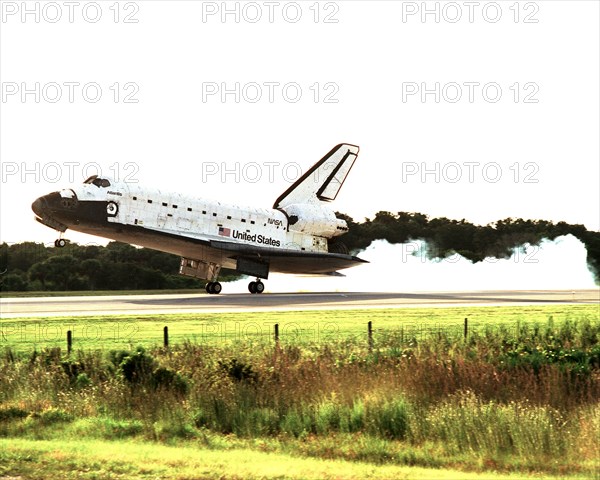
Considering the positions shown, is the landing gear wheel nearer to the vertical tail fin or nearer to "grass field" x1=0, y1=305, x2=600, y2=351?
the vertical tail fin

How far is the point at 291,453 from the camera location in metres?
12.7

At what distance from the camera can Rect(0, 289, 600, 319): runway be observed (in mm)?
32188

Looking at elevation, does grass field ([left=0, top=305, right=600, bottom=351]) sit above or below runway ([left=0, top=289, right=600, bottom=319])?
below

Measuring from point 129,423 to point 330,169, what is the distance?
136ft

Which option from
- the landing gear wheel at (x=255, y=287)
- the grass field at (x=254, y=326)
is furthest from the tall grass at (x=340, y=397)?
the landing gear wheel at (x=255, y=287)

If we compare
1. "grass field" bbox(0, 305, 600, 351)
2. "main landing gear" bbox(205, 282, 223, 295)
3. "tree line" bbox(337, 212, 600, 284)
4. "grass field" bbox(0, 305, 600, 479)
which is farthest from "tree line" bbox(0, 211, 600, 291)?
"grass field" bbox(0, 305, 600, 479)

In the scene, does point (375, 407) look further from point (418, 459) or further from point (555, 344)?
point (555, 344)

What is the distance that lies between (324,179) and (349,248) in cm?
460

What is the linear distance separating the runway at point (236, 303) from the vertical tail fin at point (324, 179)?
1073 centimetres

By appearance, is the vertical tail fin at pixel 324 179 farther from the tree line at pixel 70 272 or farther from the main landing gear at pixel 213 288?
the main landing gear at pixel 213 288

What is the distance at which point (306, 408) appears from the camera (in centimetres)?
1554

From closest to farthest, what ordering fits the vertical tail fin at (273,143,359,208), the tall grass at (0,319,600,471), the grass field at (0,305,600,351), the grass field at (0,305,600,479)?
the grass field at (0,305,600,479), the tall grass at (0,319,600,471), the grass field at (0,305,600,351), the vertical tail fin at (273,143,359,208)

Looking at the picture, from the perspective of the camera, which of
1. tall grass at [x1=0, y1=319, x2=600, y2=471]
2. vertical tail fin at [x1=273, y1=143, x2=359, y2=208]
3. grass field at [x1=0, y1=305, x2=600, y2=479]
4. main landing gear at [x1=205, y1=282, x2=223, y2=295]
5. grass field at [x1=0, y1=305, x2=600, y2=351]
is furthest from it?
vertical tail fin at [x1=273, y1=143, x2=359, y2=208]

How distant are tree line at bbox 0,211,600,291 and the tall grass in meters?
32.9
